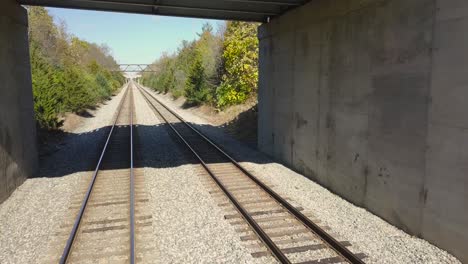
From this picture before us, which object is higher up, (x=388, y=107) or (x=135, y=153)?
(x=388, y=107)

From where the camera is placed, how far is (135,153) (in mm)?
15008

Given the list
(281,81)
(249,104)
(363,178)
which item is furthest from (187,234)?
(249,104)

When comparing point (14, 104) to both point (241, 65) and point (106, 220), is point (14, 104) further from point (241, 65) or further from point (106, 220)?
point (241, 65)

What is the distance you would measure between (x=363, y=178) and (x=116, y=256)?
563 centimetres

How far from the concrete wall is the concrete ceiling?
1.29m

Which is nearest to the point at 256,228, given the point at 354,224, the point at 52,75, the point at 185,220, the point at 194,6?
the point at 185,220

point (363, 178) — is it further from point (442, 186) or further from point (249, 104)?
point (249, 104)

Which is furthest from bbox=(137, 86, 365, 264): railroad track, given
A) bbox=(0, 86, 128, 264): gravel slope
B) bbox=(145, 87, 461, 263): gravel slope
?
bbox=(0, 86, 128, 264): gravel slope

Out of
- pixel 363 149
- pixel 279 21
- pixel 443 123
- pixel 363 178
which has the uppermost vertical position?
pixel 279 21

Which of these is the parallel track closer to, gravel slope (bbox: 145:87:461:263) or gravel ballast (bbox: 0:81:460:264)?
gravel ballast (bbox: 0:81:460:264)

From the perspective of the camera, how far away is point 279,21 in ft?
43.8

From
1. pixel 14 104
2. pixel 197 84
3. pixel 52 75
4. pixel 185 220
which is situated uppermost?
pixel 52 75

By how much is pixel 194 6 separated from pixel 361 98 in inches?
268

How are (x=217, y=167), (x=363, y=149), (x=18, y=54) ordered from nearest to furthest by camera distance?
(x=363, y=149) < (x=18, y=54) < (x=217, y=167)
